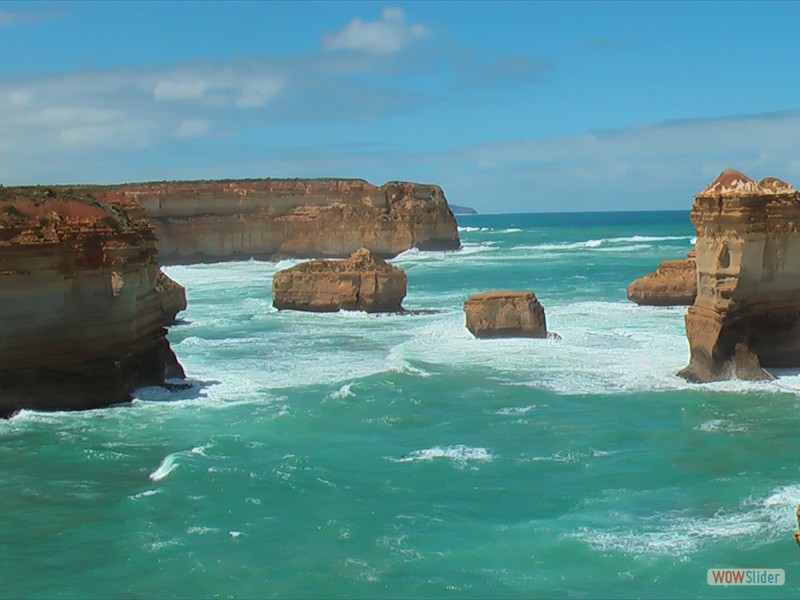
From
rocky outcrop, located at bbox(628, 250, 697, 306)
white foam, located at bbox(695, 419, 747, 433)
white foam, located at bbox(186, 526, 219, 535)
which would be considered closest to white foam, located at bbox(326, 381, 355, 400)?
white foam, located at bbox(695, 419, 747, 433)

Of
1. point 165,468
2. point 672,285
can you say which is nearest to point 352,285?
point 672,285

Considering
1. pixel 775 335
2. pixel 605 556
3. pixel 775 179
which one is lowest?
pixel 605 556

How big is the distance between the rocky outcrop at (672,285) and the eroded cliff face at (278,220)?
40.5m

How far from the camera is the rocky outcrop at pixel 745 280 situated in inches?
874

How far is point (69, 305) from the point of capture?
20406 millimetres

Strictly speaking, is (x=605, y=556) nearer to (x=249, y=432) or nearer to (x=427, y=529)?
(x=427, y=529)

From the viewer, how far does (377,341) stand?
98.7 feet

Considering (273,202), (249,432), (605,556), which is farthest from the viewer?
(273,202)

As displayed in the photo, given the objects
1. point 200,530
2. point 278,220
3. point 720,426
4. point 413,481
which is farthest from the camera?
point 278,220

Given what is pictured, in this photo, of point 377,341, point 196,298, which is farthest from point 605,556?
point 196,298

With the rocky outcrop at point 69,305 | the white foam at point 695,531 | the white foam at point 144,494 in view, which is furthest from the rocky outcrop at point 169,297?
the white foam at point 695,531

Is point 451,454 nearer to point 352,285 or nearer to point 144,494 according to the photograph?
point 144,494

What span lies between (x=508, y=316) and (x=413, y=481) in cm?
1368

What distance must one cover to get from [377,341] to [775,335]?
37.8 ft
